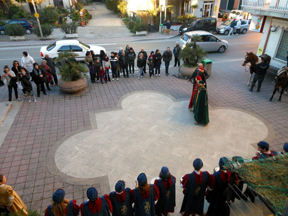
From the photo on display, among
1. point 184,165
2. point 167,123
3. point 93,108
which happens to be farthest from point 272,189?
point 93,108

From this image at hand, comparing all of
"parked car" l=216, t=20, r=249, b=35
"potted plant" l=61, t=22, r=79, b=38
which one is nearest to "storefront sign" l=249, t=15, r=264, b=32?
"parked car" l=216, t=20, r=249, b=35

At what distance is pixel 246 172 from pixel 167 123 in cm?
490

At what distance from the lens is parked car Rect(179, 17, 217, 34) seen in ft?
75.8

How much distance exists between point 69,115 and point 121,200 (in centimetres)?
562

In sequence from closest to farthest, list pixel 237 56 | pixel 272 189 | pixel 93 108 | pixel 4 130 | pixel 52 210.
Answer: pixel 272 189, pixel 52 210, pixel 4 130, pixel 93 108, pixel 237 56

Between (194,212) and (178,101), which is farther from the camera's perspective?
(178,101)

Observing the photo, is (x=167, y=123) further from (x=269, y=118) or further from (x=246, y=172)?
(x=246, y=172)

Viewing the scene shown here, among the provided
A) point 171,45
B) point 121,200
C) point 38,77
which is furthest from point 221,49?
point 121,200

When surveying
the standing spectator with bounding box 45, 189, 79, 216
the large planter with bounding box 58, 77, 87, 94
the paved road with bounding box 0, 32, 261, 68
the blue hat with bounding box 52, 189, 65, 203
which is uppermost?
the blue hat with bounding box 52, 189, 65, 203

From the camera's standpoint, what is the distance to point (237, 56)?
16.7 metres

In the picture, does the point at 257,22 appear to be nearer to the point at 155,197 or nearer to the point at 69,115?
the point at 69,115

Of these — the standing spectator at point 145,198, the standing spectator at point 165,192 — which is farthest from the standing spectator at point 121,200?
the standing spectator at point 165,192

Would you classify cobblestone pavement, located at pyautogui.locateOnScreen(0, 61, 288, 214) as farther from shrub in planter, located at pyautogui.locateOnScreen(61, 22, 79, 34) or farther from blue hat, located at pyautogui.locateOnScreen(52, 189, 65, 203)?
shrub in planter, located at pyautogui.locateOnScreen(61, 22, 79, 34)

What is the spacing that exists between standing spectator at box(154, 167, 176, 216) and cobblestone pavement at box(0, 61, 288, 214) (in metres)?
1.77
